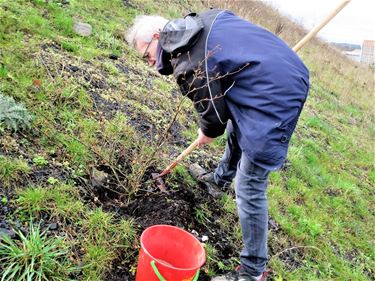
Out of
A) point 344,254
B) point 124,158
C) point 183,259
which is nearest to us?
point 183,259

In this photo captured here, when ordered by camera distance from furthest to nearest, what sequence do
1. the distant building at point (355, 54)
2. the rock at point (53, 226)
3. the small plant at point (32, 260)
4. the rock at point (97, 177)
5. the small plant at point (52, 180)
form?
the distant building at point (355, 54)
the rock at point (97, 177)
the small plant at point (52, 180)
the rock at point (53, 226)
the small plant at point (32, 260)

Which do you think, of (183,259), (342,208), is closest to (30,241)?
(183,259)

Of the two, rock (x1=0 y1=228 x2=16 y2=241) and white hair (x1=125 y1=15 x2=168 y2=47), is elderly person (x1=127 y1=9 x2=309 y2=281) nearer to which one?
white hair (x1=125 y1=15 x2=168 y2=47)

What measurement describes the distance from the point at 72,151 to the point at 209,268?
1.55 meters

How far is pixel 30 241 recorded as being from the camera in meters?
2.47

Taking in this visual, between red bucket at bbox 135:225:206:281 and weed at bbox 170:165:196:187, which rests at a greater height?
red bucket at bbox 135:225:206:281

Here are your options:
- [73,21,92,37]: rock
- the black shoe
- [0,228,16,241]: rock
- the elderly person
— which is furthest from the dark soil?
[73,21,92,37]: rock

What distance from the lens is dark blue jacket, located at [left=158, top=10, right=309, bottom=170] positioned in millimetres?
2516

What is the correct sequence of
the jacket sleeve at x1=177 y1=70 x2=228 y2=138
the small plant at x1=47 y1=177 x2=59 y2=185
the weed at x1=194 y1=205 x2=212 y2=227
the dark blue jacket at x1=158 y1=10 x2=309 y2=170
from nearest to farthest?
the dark blue jacket at x1=158 y1=10 x2=309 y2=170 → the jacket sleeve at x1=177 y1=70 x2=228 y2=138 → the small plant at x1=47 y1=177 x2=59 y2=185 → the weed at x1=194 y1=205 x2=212 y2=227

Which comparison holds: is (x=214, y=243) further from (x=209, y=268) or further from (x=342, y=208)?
(x=342, y=208)

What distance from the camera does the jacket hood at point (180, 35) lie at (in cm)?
260

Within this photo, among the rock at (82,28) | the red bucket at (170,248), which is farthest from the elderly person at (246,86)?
the rock at (82,28)

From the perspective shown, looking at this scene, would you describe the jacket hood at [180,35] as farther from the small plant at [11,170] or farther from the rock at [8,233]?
the rock at [8,233]

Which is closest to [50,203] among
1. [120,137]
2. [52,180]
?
[52,180]
